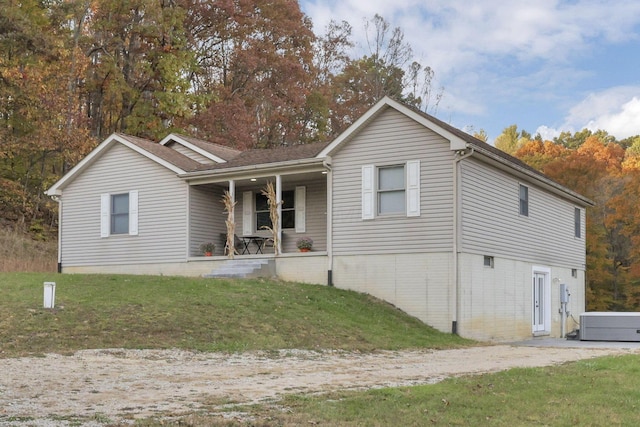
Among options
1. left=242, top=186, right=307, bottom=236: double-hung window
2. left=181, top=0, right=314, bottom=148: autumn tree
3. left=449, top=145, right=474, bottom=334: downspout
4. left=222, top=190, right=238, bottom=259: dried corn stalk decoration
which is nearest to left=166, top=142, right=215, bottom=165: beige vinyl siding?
left=242, top=186, right=307, bottom=236: double-hung window

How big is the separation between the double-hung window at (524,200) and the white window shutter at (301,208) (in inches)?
251

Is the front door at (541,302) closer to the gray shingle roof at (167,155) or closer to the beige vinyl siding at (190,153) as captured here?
the beige vinyl siding at (190,153)

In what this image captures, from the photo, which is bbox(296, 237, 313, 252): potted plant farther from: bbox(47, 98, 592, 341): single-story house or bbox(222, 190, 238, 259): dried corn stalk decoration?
bbox(222, 190, 238, 259): dried corn stalk decoration

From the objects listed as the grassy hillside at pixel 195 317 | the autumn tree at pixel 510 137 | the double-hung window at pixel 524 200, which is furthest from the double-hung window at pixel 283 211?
the autumn tree at pixel 510 137

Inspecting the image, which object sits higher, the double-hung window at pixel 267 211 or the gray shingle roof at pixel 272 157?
the gray shingle roof at pixel 272 157

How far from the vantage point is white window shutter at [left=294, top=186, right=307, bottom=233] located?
893 inches

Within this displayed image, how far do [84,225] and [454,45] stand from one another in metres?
16.0

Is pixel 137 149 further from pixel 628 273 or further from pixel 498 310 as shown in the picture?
pixel 628 273

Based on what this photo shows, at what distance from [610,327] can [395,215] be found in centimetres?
698

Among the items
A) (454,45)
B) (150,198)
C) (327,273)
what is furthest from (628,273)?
(150,198)

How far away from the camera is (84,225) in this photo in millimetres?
24422

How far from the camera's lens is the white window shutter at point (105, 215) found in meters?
23.9

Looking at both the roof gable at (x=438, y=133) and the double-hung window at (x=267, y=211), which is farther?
the double-hung window at (x=267, y=211)

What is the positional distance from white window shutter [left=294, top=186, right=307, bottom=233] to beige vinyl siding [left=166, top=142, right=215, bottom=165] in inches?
127
